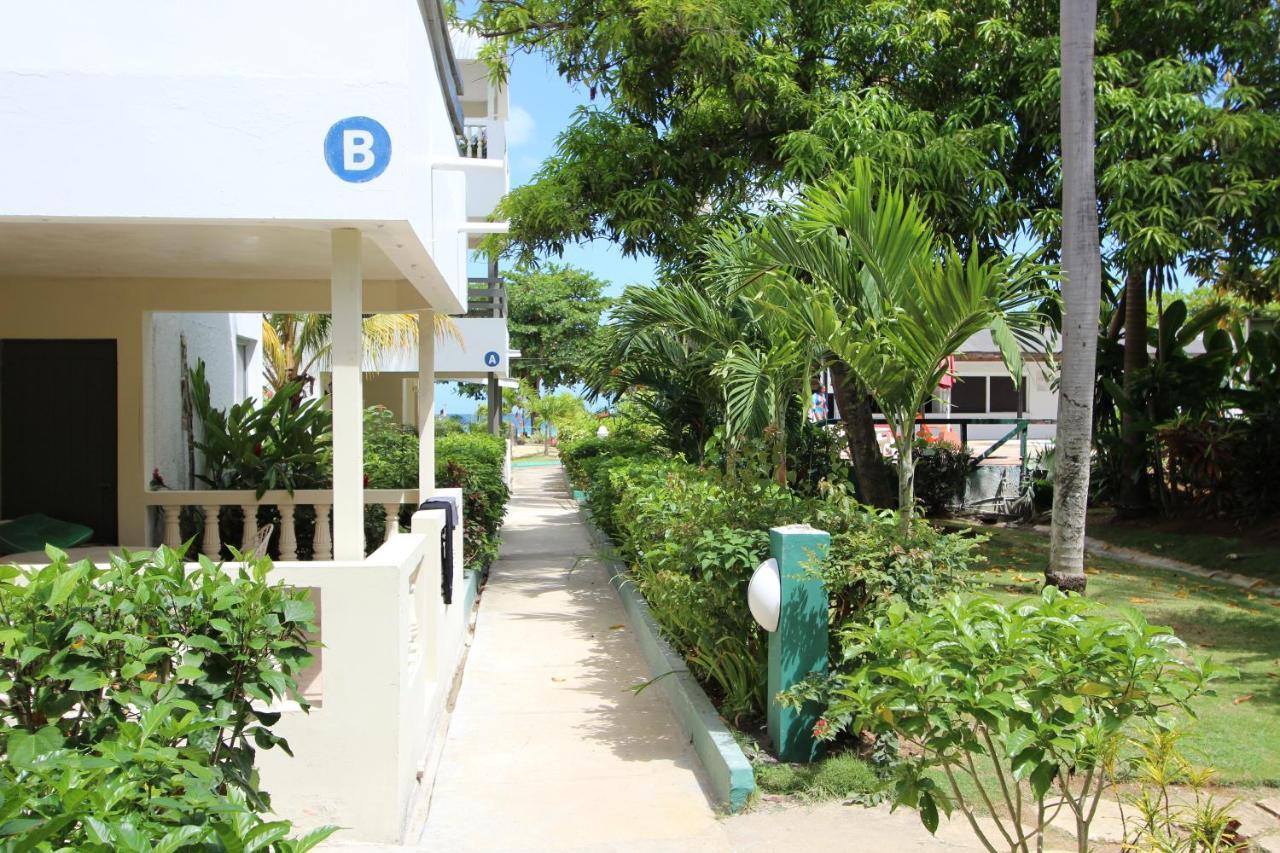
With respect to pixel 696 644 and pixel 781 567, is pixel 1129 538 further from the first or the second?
pixel 781 567

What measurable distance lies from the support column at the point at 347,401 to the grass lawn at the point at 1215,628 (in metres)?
3.07

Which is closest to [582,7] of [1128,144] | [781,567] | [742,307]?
[742,307]

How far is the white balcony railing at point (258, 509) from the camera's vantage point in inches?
337

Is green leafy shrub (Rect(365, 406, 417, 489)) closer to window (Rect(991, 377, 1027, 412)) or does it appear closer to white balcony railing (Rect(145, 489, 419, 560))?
white balcony railing (Rect(145, 489, 419, 560))

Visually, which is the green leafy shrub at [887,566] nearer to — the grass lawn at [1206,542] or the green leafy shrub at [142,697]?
the green leafy shrub at [142,697]

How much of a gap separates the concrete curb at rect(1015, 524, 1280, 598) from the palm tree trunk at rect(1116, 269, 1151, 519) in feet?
3.47

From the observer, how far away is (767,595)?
18.2ft

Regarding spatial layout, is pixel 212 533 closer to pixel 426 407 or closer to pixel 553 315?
pixel 426 407

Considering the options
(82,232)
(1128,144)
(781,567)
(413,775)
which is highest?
(1128,144)

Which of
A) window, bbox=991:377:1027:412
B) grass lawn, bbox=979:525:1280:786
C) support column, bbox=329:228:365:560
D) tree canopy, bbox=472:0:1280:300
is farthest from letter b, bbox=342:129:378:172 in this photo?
window, bbox=991:377:1027:412

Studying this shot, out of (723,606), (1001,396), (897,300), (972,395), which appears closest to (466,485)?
(723,606)

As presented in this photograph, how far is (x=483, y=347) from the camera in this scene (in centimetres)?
→ 2412

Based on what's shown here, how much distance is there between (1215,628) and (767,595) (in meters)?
5.04

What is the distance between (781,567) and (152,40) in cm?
386
